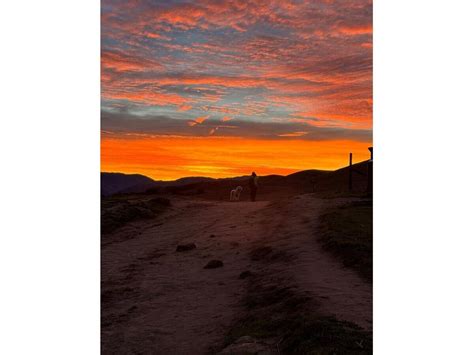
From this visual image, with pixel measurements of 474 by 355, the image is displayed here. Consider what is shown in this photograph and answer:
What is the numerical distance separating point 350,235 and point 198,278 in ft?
17.3

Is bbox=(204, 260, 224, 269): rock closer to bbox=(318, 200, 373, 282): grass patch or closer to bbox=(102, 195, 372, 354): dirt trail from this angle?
bbox=(102, 195, 372, 354): dirt trail

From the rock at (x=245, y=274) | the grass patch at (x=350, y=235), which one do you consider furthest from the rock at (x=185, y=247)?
the grass patch at (x=350, y=235)

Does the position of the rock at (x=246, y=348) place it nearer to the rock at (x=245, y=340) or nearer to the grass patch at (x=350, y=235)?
the rock at (x=245, y=340)

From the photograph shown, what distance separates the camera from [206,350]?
9227 millimetres

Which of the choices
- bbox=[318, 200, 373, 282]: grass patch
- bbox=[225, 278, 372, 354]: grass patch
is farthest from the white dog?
bbox=[225, 278, 372, 354]: grass patch

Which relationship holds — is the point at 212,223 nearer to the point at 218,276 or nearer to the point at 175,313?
the point at 218,276

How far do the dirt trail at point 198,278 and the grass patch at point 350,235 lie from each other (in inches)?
15.1

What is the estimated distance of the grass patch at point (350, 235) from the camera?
41.8ft

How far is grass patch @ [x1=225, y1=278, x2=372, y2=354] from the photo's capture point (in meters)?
7.56

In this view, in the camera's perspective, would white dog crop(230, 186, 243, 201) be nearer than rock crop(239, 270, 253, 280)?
No

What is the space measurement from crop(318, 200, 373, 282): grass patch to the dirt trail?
384 millimetres

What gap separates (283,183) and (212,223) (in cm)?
2593

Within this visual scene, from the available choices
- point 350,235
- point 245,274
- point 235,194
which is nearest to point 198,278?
point 245,274
